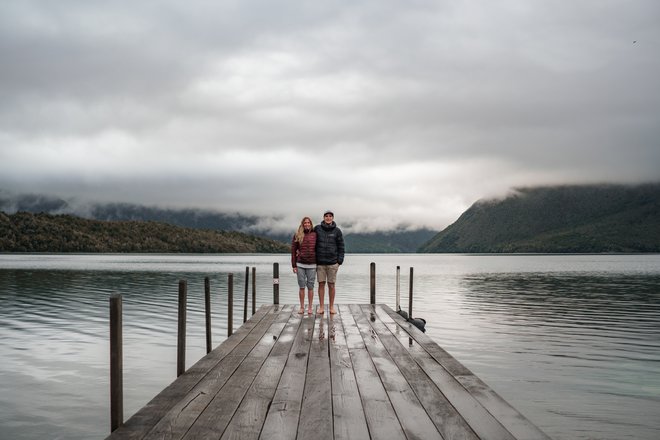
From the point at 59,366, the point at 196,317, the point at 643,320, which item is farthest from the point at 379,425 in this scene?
the point at 643,320

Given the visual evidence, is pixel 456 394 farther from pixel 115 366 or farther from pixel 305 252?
pixel 305 252

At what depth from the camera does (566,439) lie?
9.43 m

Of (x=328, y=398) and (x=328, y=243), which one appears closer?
(x=328, y=398)

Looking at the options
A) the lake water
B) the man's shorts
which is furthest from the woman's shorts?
the lake water

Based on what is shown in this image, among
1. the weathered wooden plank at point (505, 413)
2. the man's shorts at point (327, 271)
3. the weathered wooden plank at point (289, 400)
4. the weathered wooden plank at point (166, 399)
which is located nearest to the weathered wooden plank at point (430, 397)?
the weathered wooden plank at point (505, 413)

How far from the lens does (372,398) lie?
24.4ft

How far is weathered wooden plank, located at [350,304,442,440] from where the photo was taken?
20.0ft

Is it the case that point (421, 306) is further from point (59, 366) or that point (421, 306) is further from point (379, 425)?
point (379, 425)

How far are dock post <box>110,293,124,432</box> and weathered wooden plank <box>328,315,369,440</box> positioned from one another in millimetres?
2690

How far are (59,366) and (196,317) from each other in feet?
34.3

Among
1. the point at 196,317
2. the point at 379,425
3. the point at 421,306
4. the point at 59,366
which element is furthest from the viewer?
the point at 421,306

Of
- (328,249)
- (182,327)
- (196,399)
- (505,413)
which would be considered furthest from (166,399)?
(328,249)

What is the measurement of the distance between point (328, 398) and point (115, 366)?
2794 millimetres

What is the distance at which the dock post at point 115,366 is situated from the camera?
687cm
